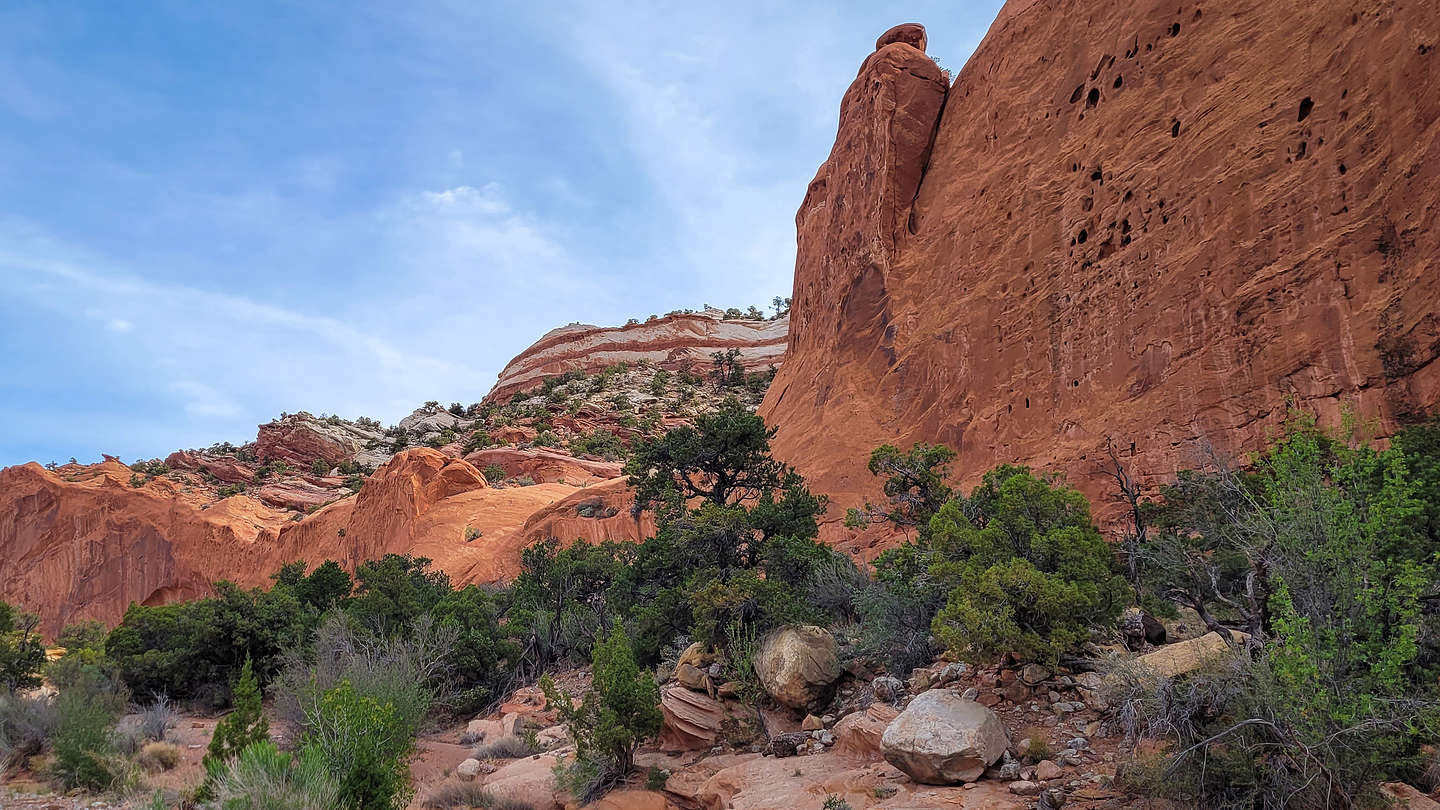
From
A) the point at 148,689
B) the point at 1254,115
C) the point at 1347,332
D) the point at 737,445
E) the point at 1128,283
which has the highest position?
the point at 1254,115

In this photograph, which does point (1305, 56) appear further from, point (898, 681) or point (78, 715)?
point (78, 715)

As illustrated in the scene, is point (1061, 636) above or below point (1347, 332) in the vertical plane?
below

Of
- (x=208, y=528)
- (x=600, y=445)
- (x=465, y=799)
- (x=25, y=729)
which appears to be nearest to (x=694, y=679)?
(x=465, y=799)

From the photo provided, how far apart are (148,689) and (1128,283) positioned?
28.4 m

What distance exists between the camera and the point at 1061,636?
8.06m

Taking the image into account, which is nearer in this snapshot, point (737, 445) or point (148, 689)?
point (737, 445)

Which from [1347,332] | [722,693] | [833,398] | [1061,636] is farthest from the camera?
[833,398]

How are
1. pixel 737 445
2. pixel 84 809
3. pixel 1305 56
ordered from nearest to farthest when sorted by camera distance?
pixel 84 809 → pixel 1305 56 → pixel 737 445

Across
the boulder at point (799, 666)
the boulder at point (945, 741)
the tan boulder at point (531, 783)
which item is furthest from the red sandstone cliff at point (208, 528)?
the boulder at point (945, 741)

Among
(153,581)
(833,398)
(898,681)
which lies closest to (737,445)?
(898,681)

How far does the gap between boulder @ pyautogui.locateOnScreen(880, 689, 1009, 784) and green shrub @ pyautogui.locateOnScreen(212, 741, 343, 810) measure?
549 cm

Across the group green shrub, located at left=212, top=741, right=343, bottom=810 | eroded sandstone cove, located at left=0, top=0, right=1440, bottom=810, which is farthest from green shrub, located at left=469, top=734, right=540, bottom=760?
green shrub, located at left=212, top=741, right=343, bottom=810

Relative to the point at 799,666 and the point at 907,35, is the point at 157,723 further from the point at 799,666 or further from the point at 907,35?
the point at 907,35

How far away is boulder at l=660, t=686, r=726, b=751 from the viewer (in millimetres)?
11070
